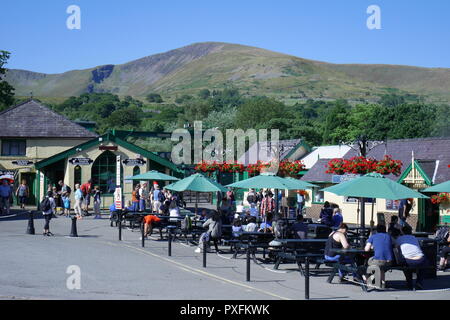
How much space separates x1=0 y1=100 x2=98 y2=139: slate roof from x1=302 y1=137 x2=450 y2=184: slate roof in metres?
14.4

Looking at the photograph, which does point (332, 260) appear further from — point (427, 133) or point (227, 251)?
point (427, 133)

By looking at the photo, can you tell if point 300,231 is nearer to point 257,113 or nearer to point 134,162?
point 134,162

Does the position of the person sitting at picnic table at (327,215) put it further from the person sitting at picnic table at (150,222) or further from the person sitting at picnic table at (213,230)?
the person sitting at picnic table at (150,222)

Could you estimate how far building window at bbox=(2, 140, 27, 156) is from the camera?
3896 centimetres

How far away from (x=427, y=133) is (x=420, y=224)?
49978 mm

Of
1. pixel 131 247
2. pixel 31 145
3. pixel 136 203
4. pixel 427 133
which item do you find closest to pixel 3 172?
pixel 31 145

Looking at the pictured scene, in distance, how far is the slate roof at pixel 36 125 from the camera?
39219 mm

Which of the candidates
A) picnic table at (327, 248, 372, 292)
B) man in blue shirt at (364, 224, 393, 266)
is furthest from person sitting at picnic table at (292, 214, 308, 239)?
man in blue shirt at (364, 224, 393, 266)

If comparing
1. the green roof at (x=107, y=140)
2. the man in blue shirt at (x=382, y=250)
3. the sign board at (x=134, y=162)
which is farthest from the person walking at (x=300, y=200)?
the man in blue shirt at (x=382, y=250)

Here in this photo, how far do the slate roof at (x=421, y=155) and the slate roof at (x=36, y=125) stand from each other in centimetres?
1438

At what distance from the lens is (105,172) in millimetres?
36750

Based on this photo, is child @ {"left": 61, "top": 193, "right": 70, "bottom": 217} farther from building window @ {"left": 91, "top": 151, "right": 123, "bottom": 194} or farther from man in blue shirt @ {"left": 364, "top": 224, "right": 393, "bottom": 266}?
man in blue shirt @ {"left": 364, "top": 224, "right": 393, "bottom": 266}
